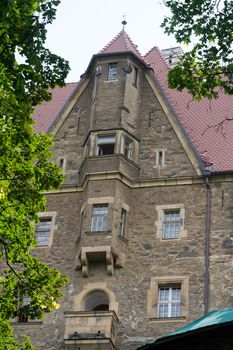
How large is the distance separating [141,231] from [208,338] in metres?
13.4

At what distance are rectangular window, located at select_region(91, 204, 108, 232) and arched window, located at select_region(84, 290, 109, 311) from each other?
2.08m

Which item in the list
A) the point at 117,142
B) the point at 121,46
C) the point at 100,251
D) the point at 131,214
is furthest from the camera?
the point at 121,46

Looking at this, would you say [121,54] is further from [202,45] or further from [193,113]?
[202,45]

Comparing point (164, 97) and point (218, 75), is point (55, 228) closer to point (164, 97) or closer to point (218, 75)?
point (164, 97)

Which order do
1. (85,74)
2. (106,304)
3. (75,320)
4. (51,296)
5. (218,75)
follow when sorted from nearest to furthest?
(218,75)
(51,296)
(75,320)
(106,304)
(85,74)

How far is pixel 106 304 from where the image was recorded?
28297 mm

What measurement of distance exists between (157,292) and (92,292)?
1.99 meters

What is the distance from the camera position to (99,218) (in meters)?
28.8

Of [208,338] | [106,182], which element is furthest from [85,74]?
[208,338]

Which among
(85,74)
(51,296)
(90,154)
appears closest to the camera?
(51,296)

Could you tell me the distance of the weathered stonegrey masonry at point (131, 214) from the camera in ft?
88.4

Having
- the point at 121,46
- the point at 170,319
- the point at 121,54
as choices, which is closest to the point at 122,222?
the point at 170,319

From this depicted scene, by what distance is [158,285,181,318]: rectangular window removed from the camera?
2700cm

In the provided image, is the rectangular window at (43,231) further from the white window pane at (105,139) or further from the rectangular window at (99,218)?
the white window pane at (105,139)
